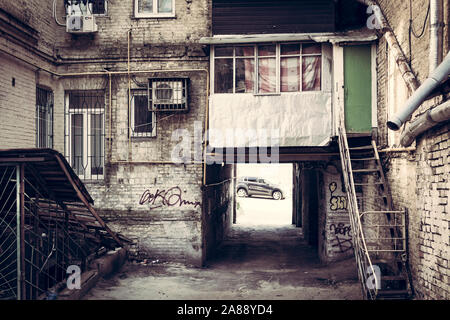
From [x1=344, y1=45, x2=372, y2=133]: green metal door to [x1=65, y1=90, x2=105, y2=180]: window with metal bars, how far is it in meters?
6.62

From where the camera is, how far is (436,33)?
6.55 m

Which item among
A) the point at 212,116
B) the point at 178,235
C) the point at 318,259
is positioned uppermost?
the point at 212,116

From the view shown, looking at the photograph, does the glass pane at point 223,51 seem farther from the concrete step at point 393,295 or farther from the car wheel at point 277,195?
the car wheel at point 277,195

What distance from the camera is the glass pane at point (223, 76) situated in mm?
10320

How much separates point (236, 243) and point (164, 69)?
6996 millimetres

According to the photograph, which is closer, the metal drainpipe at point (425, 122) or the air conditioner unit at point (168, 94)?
the metal drainpipe at point (425, 122)

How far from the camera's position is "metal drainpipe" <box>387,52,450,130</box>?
5.90 meters

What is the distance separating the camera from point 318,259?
38.7 feet

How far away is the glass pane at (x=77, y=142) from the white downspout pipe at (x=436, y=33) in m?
8.79

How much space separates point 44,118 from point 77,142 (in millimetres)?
1060

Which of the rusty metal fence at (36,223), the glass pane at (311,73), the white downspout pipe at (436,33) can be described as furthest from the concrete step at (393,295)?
the rusty metal fence at (36,223)

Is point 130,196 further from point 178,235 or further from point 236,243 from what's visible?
point 236,243
